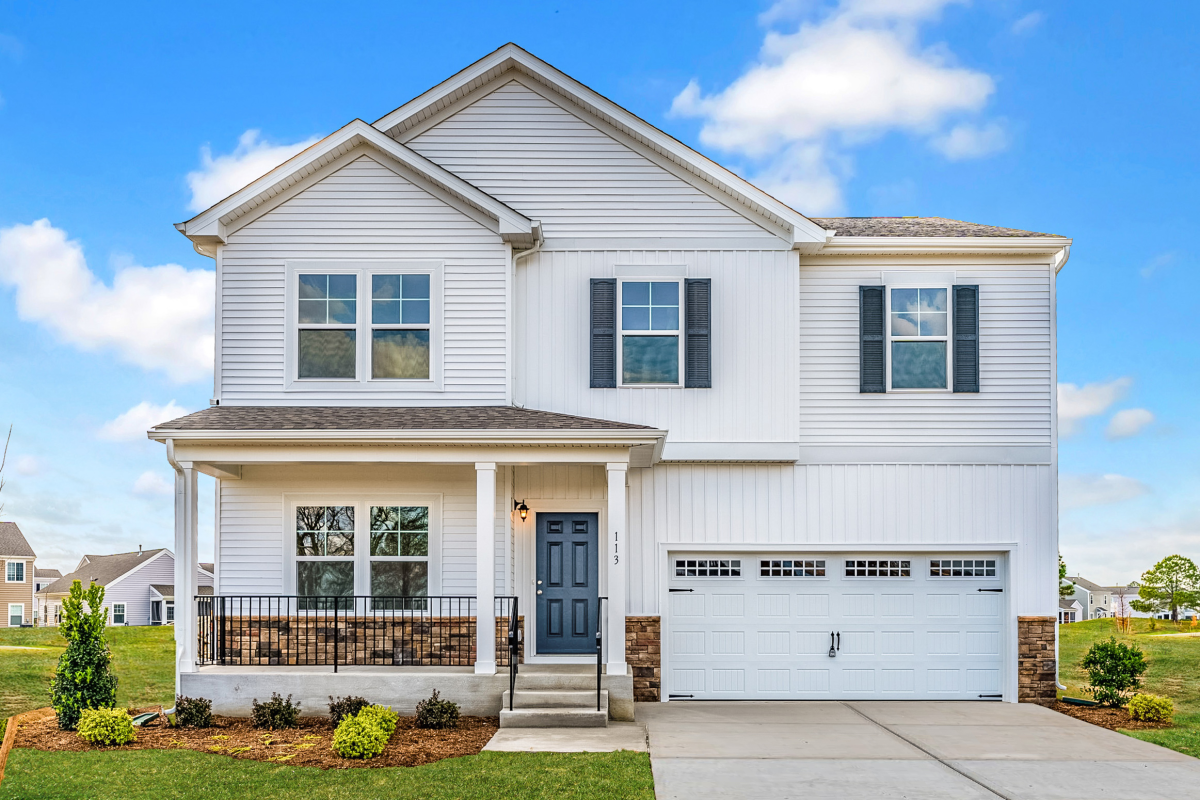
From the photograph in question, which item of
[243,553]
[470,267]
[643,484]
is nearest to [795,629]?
[643,484]

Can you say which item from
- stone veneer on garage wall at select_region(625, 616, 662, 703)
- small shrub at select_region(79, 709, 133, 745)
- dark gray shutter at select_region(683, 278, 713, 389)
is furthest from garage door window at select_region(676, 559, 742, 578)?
small shrub at select_region(79, 709, 133, 745)

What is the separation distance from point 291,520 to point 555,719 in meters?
4.92

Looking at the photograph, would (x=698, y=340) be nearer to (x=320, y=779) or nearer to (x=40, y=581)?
(x=320, y=779)

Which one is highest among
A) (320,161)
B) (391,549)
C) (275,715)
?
(320,161)

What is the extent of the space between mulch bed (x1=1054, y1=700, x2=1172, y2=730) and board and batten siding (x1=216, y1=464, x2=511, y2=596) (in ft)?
27.1

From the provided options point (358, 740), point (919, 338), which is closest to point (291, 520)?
point (358, 740)

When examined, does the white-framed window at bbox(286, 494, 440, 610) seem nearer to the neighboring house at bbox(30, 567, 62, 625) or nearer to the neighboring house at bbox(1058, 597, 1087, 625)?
the neighboring house at bbox(30, 567, 62, 625)

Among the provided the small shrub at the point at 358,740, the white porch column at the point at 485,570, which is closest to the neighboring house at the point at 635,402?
the white porch column at the point at 485,570

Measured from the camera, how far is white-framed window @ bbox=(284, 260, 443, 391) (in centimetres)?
1384

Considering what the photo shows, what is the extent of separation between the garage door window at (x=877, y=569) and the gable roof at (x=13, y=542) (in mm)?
49750

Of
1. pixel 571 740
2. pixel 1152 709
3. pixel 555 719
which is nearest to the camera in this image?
pixel 571 740

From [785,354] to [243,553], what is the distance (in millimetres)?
8218

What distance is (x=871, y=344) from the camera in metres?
14.7

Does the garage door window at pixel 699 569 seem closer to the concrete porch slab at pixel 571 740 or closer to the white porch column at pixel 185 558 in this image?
the concrete porch slab at pixel 571 740
